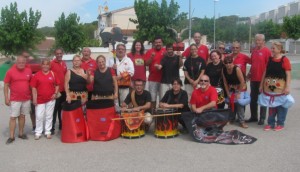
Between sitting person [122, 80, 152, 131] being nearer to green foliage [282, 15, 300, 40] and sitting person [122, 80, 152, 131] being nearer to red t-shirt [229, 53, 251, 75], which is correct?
red t-shirt [229, 53, 251, 75]

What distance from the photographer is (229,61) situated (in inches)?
→ 281

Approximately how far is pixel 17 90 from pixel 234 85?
14.3 feet

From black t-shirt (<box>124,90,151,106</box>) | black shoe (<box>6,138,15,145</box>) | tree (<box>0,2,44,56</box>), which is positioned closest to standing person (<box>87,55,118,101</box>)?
black t-shirt (<box>124,90,151,106</box>)

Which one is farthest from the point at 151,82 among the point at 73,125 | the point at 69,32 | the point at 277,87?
the point at 69,32

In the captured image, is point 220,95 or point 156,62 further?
point 156,62

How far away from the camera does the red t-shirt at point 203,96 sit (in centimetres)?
656

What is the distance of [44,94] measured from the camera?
6.54 m

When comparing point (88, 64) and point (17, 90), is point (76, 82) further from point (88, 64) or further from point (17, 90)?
point (17, 90)

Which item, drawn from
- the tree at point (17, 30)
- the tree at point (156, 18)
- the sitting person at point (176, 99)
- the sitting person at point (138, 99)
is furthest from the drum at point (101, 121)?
the tree at point (156, 18)

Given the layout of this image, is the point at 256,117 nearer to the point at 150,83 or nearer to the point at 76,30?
the point at 150,83

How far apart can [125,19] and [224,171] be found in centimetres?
6912

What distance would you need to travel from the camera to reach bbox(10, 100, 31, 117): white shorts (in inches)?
253

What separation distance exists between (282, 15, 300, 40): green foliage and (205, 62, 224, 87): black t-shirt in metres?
39.6

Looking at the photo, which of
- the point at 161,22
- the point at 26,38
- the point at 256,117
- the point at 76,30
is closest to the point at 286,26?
the point at 161,22
